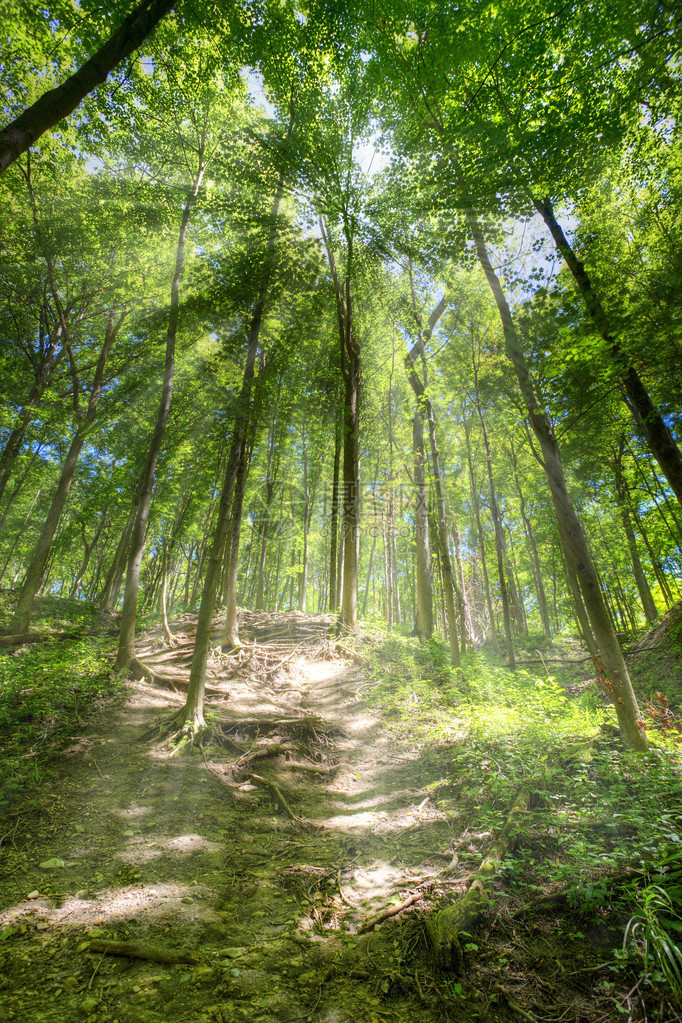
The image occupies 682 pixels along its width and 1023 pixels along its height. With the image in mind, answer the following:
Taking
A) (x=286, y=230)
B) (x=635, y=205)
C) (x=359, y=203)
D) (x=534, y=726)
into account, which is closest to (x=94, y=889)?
(x=534, y=726)

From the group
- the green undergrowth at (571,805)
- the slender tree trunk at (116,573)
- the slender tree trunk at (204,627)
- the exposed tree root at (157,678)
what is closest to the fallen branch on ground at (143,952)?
the green undergrowth at (571,805)

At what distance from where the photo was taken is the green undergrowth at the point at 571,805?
218 cm

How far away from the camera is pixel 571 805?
3.57 m

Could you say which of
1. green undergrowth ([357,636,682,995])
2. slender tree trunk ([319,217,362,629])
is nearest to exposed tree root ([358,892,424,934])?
green undergrowth ([357,636,682,995])

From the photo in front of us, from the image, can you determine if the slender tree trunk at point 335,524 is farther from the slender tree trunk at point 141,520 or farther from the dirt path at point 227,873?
the dirt path at point 227,873

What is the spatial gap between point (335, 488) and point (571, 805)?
9.60 metres

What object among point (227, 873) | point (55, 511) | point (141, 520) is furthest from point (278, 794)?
point (55, 511)

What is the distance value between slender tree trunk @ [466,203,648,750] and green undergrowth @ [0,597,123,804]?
7006 millimetres

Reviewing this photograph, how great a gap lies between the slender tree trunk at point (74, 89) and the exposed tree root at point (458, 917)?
20.8 ft

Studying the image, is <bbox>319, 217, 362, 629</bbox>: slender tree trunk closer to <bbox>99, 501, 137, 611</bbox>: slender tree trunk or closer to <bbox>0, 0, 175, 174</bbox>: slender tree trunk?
<bbox>0, 0, 175, 174</bbox>: slender tree trunk

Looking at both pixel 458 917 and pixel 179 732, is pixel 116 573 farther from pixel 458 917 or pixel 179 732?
pixel 458 917

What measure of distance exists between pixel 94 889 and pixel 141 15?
8.30 m

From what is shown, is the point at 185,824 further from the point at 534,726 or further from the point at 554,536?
the point at 554,536

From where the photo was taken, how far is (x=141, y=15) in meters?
4.12
